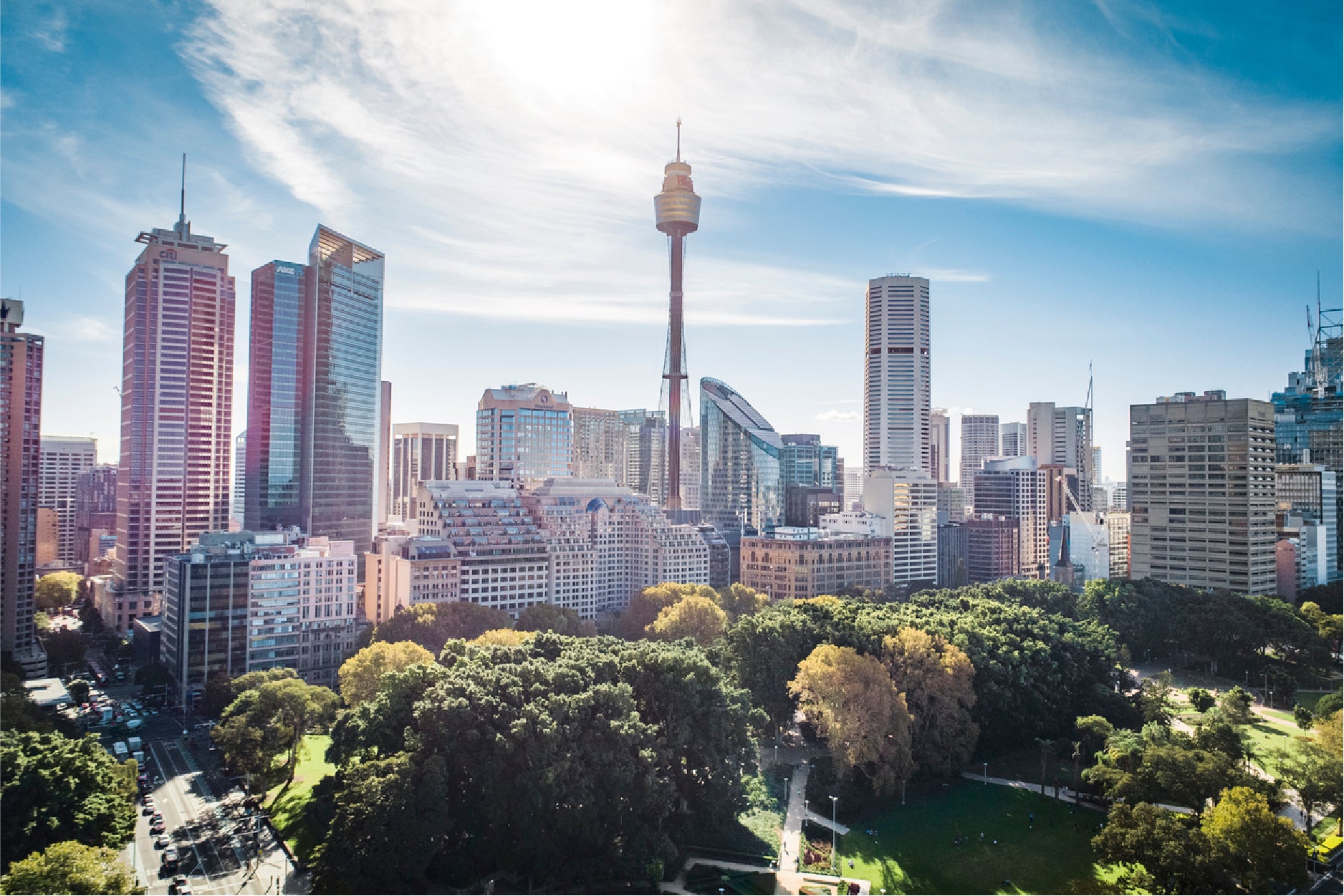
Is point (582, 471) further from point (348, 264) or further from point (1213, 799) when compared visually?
point (1213, 799)

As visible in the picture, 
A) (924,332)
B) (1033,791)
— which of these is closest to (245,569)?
(1033,791)

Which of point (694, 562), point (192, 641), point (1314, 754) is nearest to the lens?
point (1314, 754)

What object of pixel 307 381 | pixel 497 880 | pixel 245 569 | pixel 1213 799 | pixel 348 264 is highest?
pixel 348 264

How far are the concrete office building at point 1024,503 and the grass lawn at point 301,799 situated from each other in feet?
358

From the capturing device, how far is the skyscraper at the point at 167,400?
9306cm

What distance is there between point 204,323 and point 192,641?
46964mm

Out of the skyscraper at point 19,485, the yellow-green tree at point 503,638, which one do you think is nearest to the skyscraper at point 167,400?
the skyscraper at point 19,485

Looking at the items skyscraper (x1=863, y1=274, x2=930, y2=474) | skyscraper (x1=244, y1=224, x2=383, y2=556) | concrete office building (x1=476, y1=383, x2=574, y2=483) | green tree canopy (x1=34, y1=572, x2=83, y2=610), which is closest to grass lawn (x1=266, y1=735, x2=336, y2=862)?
skyscraper (x1=244, y1=224, x2=383, y2=556)

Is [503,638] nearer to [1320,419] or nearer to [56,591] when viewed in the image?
[56,591]

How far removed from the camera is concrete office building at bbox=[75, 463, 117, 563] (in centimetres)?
12650

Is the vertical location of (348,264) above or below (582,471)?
above

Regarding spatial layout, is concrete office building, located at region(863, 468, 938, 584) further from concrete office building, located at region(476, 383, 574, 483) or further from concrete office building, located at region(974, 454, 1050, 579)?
concrete office building, located at region(476, 383, 574, 483)

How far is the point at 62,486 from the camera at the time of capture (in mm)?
127688

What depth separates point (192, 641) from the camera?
208 feet
